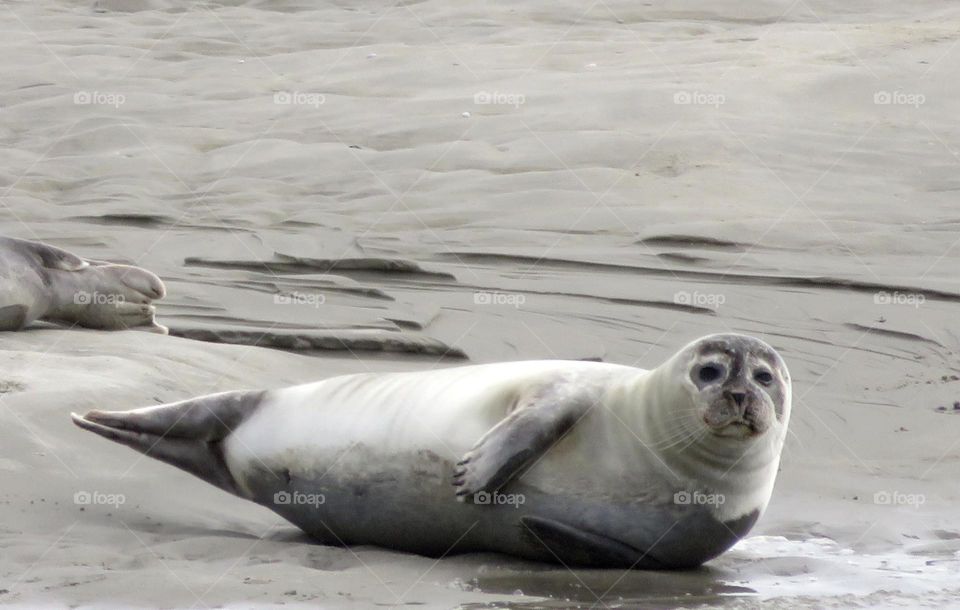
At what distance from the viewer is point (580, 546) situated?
4.23 metres

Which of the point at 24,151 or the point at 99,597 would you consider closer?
the point at 99,597

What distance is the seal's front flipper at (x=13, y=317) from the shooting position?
20.8ft

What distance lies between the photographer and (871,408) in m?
6.24

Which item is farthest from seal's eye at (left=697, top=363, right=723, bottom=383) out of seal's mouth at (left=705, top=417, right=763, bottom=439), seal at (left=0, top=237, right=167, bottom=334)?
seal at (left=0, top=237, right=167, bottom=334)

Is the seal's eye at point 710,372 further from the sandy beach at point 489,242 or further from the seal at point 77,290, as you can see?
the seal at point 77,290

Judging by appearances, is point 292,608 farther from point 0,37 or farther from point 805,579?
point 0,37

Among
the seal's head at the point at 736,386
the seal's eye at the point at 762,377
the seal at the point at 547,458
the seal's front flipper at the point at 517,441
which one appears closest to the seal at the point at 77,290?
the seal at the point at 547,458

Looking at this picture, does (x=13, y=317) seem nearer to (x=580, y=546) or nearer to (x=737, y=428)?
(x=580, y=546)

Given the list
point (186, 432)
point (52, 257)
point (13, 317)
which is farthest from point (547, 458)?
point (52, 257)

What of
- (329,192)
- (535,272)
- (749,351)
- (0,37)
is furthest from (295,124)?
(749,351)

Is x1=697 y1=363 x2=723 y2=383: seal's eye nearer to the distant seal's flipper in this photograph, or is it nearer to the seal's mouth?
the seal's mouth

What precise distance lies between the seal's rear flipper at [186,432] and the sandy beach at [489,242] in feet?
0.25

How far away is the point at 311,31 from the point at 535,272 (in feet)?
22.0

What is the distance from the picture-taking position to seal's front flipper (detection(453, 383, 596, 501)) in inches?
163
